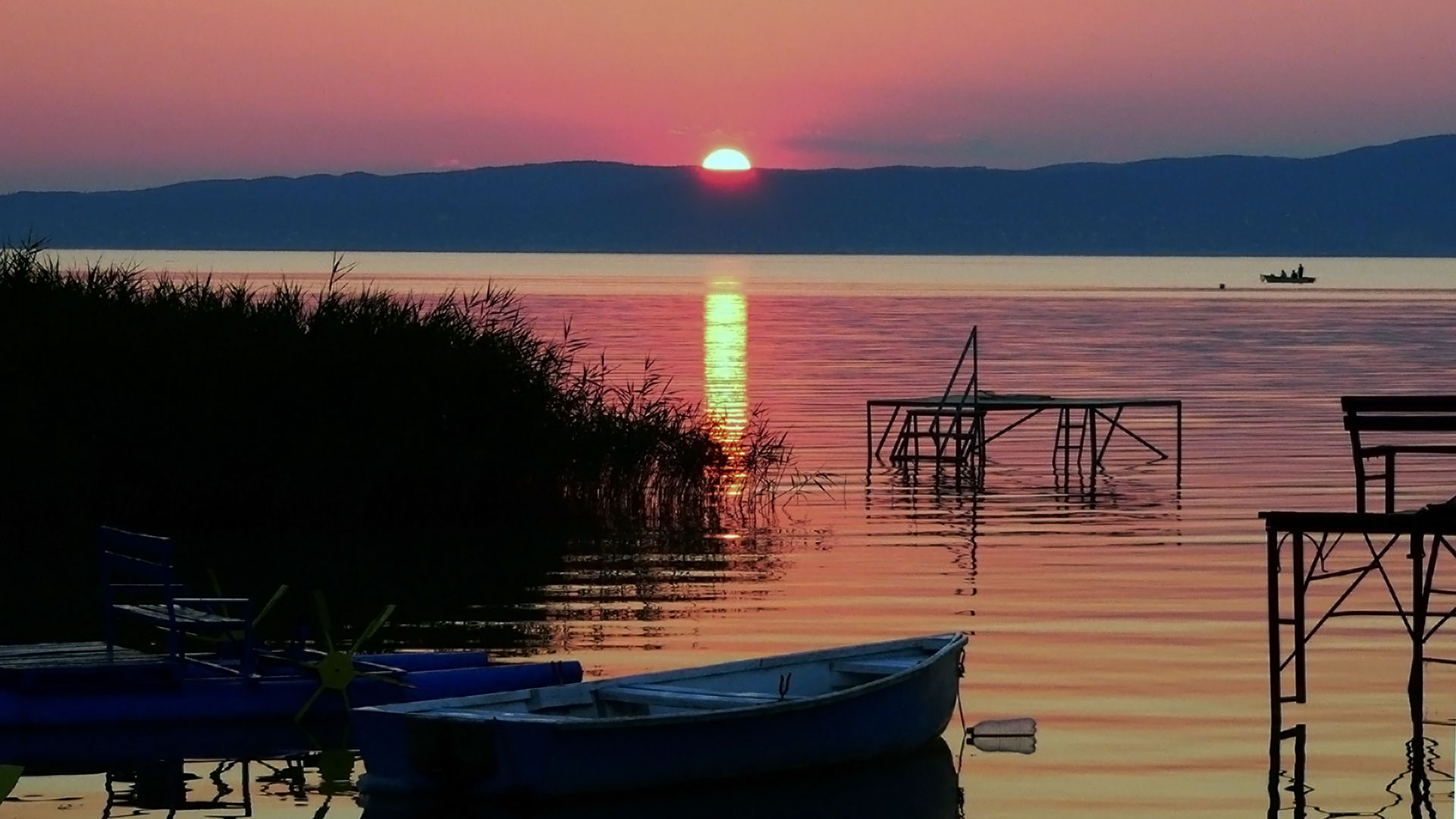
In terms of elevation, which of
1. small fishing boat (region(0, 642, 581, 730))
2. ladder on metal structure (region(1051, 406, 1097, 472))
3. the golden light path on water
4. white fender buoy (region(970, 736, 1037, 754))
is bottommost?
Answer: white fender buoy (region(970, 736, 1037, 754))

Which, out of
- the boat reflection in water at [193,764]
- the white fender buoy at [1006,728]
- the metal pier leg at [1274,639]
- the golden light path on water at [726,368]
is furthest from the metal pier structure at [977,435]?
the boat reflection in water at [193,764]

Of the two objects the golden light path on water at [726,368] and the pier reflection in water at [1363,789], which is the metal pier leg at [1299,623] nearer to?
the pier reflection in water at [1363,789]

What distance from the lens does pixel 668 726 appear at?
1459 centimetres

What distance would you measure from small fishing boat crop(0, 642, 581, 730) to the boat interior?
1.62m

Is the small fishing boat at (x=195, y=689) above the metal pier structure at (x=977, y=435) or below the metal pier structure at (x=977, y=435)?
below

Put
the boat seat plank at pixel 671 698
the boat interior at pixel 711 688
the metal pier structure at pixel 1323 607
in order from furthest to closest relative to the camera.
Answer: the metal pier structure at pixel 1323 607
the boat seat plank at pixel 671 698
the boat interior at pixel 711 688

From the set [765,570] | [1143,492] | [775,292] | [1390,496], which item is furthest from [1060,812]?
[775,292]

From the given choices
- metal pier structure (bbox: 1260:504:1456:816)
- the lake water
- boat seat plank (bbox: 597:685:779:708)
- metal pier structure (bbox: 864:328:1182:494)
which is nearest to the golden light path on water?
the lake water

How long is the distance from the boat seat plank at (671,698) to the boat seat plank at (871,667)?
937 millimetres

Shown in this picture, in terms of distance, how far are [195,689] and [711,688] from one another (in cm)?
401

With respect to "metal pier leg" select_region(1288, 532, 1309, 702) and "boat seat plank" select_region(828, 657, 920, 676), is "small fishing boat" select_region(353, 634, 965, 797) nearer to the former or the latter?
"boat seat plank" select_region(828, 657, 920, 676)

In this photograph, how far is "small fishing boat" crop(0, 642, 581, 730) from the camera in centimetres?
1686

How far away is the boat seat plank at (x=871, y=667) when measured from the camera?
646 inches

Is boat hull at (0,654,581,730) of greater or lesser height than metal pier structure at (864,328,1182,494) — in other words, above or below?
below
